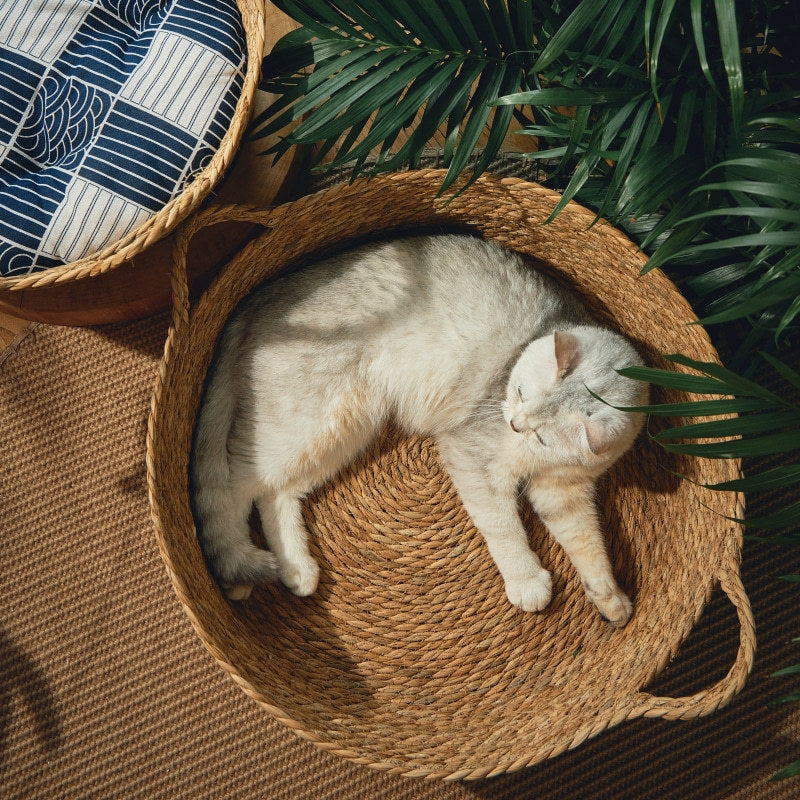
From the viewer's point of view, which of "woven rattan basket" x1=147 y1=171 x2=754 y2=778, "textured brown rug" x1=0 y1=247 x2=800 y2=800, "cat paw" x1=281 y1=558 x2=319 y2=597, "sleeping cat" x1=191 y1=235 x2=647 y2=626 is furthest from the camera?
"textured brown rug" x1=0 y1=247 x2=800 y2=800

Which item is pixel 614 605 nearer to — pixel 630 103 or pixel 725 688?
pixel 725 688

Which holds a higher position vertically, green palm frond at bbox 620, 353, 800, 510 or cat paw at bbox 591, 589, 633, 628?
green palm frond at bbox 620, 353, 800, 510

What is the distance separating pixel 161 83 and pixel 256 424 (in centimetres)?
70

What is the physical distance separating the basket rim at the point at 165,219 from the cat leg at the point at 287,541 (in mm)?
609

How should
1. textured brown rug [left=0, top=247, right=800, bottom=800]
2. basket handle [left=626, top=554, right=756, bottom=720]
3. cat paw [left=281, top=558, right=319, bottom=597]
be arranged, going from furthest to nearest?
textured brown rug [left=0, top=247, right=800, bottom=800], cat paw [left=281, top=558, right=319, bottom=597], basket handle [left=626, top=554, right=756, bottom=720]

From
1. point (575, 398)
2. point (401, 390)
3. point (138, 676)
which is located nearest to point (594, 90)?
point (575, 398)

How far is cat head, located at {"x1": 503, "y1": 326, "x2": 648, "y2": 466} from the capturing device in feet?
4.19

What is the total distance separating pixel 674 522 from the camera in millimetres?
1493

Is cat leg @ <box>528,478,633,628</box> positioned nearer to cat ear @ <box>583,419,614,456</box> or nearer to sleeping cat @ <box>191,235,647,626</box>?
sleeping cat @ <box>191,235,647,626</box>

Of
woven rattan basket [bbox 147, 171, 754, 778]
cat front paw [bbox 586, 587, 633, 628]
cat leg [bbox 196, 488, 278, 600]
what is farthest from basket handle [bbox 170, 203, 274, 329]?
cat front paw [bbox 586, 587, 633, 628]

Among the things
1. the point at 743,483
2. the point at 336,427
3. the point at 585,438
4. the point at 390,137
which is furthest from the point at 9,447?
the point at 743,483

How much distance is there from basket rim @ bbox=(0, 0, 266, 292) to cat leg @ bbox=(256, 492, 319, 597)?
0.61m

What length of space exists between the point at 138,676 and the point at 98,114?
4.25ft

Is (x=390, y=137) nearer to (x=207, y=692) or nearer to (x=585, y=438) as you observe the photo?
(x=585, y=438)
